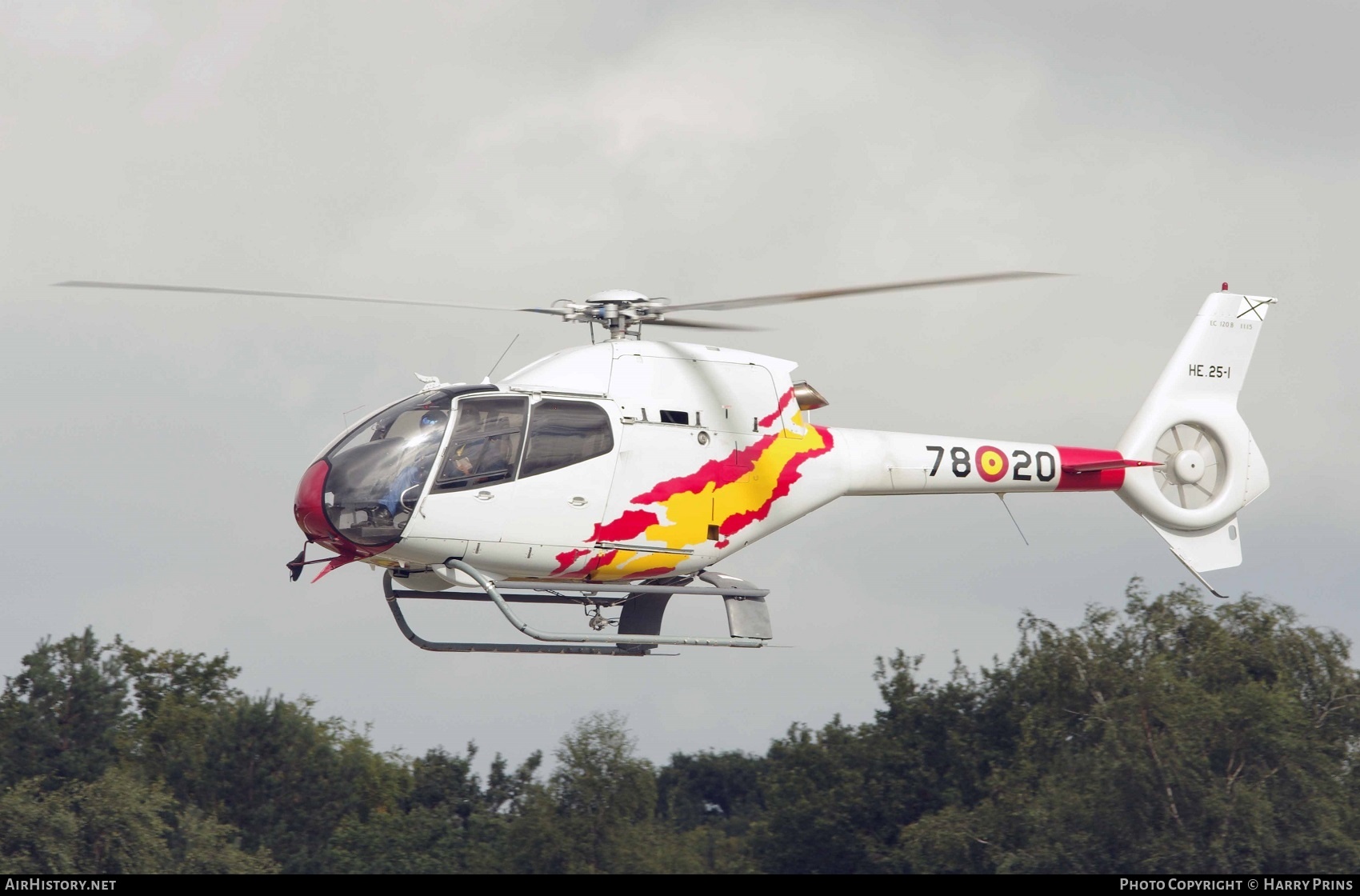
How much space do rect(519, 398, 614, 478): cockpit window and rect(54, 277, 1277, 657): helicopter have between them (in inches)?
0.7

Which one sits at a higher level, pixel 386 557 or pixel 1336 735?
pixel 1336 735

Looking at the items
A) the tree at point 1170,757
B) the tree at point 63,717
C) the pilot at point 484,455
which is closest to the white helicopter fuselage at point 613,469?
the pilot at point 484,455

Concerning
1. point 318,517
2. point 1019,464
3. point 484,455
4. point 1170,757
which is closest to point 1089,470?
point 1019,464

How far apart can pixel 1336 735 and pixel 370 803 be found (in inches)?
1099

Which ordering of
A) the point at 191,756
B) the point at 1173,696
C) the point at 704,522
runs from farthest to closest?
the point at 191,756 → the point at 1173,696 → the point at 704,522

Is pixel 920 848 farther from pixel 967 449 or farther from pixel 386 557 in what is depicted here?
pixel 386 557

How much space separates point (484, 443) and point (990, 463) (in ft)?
21.0

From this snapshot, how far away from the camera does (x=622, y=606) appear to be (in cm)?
1741

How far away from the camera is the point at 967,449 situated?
18922mm

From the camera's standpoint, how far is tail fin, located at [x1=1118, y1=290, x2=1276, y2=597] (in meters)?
21.0

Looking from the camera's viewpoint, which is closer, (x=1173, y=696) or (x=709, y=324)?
(x=709, y=324)

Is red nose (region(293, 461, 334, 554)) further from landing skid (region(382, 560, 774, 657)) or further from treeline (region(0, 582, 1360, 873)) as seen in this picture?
treeline (region(0, 582, 1360, 873))

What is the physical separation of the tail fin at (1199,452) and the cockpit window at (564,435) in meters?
7.74

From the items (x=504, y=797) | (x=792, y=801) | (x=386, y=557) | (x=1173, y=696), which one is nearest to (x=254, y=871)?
(x=504, y=797)
